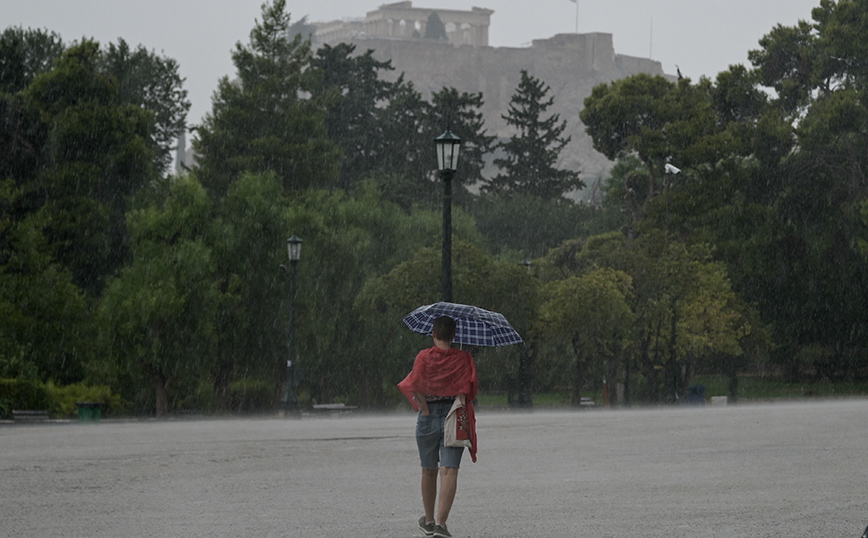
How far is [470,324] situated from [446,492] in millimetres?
1725

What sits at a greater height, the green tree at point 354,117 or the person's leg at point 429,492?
the green tree at point 354,117

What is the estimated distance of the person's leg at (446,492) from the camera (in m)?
8.34

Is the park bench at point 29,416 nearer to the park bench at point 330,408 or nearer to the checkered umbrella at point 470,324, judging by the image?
the park bench at point 330,408

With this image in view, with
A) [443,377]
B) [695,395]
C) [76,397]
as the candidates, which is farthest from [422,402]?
[695,395]

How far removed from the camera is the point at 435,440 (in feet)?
28.7

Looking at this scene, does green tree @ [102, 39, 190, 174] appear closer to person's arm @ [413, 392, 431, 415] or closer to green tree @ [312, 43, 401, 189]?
green tree @ [312, 43, 401, 189]

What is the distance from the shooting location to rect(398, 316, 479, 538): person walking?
862 cm

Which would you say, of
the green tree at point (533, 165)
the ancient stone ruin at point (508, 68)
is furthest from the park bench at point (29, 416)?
the ancient stone ruin at point (508, 68)

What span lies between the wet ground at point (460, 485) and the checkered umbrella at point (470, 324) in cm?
147

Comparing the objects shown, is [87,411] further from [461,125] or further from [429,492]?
[461,125]

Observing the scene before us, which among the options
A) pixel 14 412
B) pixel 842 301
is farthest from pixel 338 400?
pixel 14 412

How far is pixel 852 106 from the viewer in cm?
5328

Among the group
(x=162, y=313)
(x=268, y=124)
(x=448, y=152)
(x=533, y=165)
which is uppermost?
(x=533, y=165)

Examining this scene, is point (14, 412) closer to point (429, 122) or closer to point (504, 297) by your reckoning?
point (504, 297)
